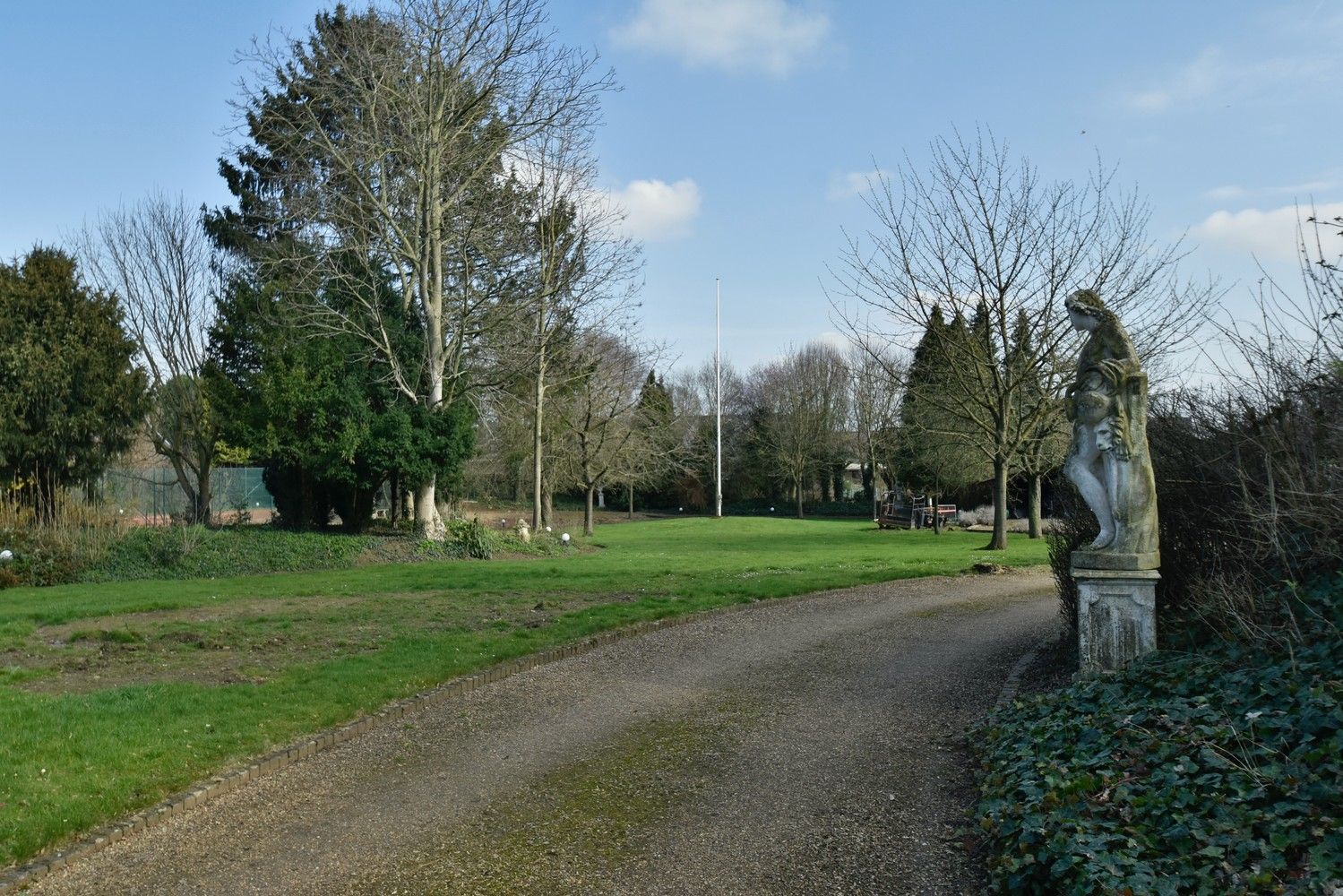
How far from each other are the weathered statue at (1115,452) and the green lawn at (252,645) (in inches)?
222

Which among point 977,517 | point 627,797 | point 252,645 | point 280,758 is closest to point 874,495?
point 977,517

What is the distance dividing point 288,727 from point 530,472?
33268mm

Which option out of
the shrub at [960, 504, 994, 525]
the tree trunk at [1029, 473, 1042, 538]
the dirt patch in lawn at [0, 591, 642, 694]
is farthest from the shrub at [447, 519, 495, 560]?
the shrub at [960, 504, 994, 525]

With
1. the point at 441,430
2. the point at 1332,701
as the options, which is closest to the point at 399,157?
the point at 441,430

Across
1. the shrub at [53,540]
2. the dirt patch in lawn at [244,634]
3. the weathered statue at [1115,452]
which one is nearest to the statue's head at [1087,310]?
the weathered statue at [1115,452]

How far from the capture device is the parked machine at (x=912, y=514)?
123 feet

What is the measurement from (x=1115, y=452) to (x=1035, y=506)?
905 inches

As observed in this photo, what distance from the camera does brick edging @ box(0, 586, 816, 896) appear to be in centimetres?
499

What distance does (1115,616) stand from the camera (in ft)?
23.4

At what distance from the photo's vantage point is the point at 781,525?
4331 centimetres

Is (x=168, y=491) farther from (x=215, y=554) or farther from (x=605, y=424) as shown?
(x=605, y=424)

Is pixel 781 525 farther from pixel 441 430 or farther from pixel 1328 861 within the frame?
pixel 1328 861

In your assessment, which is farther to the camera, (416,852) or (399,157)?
(399,157)

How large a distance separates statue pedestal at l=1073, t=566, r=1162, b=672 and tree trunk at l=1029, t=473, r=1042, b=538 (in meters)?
22.3
